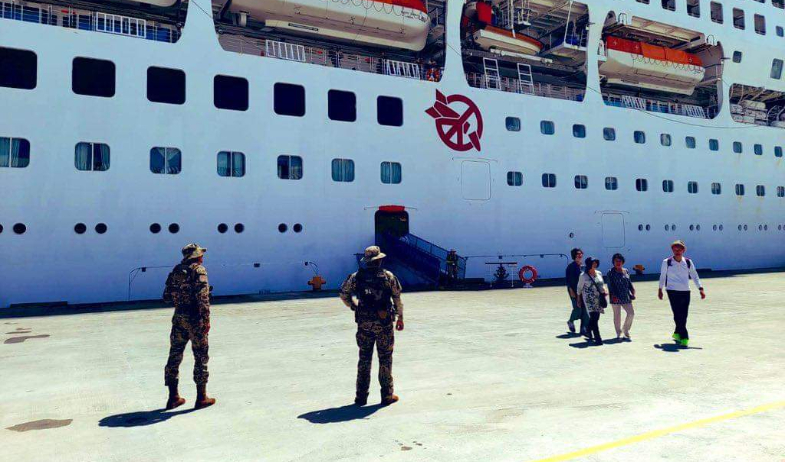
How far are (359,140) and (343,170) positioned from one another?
1.16 m

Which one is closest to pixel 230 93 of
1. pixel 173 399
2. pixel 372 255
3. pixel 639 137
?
pixel 372 255

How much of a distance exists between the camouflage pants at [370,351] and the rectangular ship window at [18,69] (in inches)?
533

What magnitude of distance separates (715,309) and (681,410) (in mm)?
8572

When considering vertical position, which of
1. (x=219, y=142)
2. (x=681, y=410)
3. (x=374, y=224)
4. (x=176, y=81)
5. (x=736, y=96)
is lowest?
(x=681, y=410)

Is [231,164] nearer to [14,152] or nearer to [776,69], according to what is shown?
[14,152]

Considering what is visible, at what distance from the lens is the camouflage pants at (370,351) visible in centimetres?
527

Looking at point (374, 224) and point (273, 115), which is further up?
point (273, 115)

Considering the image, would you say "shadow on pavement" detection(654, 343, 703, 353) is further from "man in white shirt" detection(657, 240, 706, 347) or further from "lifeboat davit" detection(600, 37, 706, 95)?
"lifeboat davit" detection(600, 37, 706, 95)

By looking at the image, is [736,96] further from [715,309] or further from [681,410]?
[681,410]

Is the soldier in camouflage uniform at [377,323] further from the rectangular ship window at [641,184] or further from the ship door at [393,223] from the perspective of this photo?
the rectangular ship window at [641,184]

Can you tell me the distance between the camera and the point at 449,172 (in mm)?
19562

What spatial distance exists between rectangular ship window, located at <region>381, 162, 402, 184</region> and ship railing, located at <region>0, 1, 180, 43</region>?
7593 millimetres

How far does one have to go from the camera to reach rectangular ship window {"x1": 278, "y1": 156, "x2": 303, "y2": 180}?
16.9 metres

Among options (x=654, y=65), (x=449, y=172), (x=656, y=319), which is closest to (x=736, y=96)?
(x=654, y=65)
